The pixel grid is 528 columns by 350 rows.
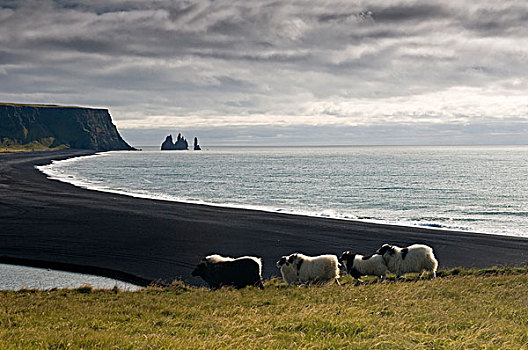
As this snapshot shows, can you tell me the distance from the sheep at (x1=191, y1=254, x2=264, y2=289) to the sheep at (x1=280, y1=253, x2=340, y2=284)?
1496mm

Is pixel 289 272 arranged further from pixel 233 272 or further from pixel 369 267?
pixel 369 267

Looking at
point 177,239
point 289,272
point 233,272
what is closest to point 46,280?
point 233,272

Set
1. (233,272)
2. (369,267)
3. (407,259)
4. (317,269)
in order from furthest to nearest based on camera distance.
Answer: (369,267), (407,259), (233,272), (317,269)

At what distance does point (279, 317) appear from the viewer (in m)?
10.4

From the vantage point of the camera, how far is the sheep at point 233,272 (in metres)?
17.6

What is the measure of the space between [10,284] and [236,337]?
51.3 ft

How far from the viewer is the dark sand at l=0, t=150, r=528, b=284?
964 inches

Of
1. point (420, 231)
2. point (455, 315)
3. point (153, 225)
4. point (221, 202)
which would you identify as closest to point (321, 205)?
point (221, 202)

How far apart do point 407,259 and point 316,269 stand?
3.63 metres

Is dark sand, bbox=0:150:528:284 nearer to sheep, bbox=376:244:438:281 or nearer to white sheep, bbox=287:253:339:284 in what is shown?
white sheep, bbox=287:253:339:284

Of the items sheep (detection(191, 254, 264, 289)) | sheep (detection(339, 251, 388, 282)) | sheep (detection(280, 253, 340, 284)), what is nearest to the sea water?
sheep (detection(191, 254, 264, 289))

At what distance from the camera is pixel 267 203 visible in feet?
180

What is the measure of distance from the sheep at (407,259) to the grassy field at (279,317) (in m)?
1.04

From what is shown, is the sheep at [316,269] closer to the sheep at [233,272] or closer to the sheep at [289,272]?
the sheep at [289,272]
